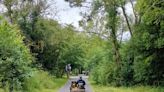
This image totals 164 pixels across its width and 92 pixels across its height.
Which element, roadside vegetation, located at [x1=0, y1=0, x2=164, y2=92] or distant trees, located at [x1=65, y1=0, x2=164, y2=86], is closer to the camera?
roadside vegetation, located at [x1=0, y1=0, x2=164, y2=92]

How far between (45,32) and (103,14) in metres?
10.8

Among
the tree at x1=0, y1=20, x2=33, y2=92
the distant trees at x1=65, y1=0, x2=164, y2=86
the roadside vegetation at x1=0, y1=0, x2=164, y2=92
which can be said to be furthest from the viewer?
the distant trees at x1=65, y1=0, x2=164, y2=86

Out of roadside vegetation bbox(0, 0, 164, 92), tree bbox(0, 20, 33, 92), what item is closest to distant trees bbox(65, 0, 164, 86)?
roadside vegetation bbox(0, 0, 164, 92)

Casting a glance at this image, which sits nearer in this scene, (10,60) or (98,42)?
(10,60)

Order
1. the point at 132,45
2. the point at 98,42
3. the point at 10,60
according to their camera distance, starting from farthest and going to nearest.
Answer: the point at 98,42, the point at 132,45, the point at 10,60

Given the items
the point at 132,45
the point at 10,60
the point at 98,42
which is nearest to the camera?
the point at 10,60

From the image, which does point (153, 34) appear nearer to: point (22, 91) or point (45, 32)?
point (22, 91)

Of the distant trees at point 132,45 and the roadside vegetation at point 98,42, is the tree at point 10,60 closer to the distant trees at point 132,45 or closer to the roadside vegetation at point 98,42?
the roadside vegetation at point 98,42

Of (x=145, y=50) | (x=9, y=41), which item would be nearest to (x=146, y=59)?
(x=145, y=50)

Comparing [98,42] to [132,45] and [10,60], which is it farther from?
[10,60]

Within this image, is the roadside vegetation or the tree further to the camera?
the roadside vegetation

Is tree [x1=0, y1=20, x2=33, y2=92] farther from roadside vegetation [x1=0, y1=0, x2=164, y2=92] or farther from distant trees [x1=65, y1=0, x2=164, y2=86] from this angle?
distant trees [x1=65, y1=0, x2=164, y2=86]

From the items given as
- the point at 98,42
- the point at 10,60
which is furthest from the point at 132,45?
the point at 10,60

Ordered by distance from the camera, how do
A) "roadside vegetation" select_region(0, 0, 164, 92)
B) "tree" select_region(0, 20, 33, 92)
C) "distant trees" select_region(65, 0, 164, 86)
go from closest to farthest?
"tree" select_region(0, 20, 33, 92) → "roadside vegetation" select_region(0, 0, 164, 92) → "distant trees" select_region(65, 0, 164, 86)
